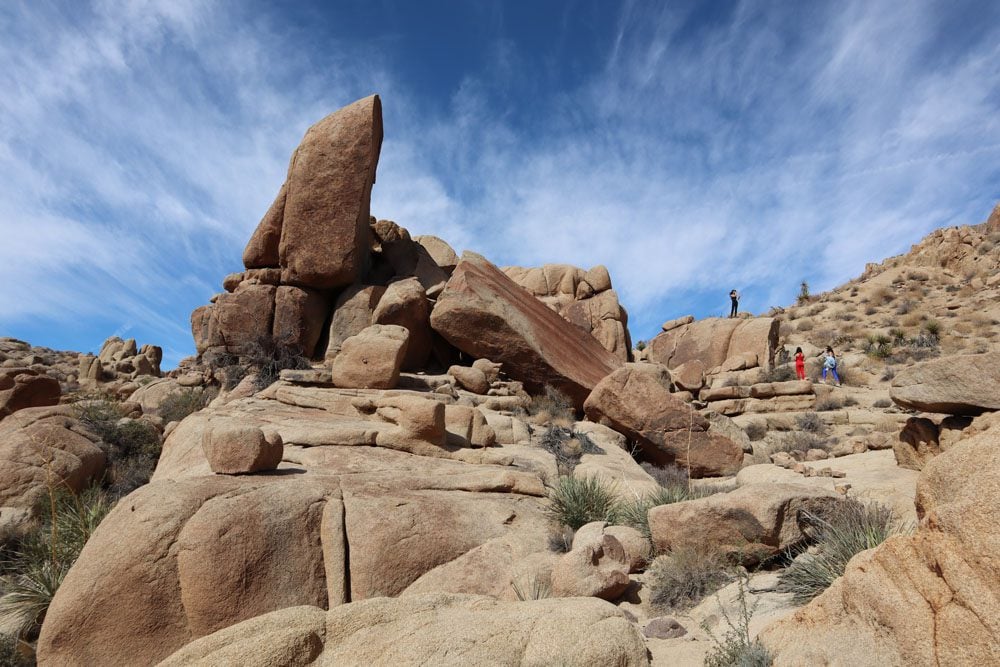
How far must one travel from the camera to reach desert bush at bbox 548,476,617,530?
6.75m

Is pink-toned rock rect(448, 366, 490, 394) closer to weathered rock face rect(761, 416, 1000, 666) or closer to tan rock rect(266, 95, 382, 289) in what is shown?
tan rock rect(266, 95, 382, 289)

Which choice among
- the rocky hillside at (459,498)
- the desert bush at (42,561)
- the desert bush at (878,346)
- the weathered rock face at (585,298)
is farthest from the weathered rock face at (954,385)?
the desert bush at (878,346)

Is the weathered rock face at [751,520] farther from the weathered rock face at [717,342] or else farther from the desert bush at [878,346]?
the desert bush at [878,346]

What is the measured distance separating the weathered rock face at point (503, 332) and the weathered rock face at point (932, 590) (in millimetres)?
11548

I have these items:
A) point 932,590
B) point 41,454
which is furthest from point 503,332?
point 932,590

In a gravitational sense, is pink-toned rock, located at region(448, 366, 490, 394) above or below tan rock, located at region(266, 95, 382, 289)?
below

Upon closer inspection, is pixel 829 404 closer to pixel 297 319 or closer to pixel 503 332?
pixel 503 332

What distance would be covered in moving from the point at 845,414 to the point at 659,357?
39.8ft

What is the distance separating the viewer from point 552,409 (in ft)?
45.3

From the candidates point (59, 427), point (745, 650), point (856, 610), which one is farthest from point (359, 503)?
point (59, 427)

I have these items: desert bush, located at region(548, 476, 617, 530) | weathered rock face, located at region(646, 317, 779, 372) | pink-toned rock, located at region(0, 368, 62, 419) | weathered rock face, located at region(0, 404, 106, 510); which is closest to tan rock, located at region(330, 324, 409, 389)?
weathered rock face, located at region(0, 404, 106, 510)

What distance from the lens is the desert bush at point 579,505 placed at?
22.1 feet

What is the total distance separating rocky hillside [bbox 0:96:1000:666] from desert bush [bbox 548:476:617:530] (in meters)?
0.03

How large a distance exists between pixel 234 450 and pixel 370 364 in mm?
5949
